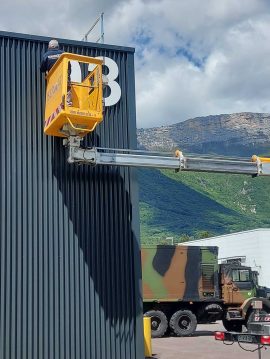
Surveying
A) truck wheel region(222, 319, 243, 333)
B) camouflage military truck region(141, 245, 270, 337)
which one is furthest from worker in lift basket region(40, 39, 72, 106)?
truck wheel region(222, 319, 243, 333)

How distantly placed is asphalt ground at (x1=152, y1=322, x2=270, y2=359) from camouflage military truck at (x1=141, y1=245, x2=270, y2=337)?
87 centimetres

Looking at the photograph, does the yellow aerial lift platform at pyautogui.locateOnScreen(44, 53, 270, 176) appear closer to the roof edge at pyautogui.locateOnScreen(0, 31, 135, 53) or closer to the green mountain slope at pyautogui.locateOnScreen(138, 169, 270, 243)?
the roof edge at pyautogui.locateOnScreen(0, 31, 135, 53)

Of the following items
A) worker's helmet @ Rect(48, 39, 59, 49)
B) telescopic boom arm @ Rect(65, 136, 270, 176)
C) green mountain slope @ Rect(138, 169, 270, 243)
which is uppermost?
green mountain slope @ Rect(138, 169, 270, 243)

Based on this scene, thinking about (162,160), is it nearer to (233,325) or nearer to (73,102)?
(73,102)

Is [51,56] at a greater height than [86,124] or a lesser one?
greater

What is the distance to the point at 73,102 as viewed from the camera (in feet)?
32.1

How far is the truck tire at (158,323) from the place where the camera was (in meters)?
21.4

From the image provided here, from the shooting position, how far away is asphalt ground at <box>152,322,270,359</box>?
16.1 m

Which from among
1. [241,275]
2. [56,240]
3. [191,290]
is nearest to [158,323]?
[191,290]

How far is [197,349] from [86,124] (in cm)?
1047

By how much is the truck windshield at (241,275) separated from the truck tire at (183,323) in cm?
237

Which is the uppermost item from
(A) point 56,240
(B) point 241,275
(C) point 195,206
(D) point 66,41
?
(C) point 195,206

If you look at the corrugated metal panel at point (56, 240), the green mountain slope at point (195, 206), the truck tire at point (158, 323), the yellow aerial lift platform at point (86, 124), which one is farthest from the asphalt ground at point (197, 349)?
the green mountain slope at point (195, 206)

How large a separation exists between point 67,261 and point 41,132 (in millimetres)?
A: 2384
